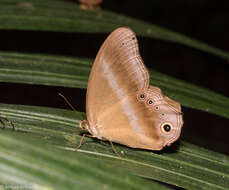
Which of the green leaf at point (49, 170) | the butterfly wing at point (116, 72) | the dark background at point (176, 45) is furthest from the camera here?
the dark background at point (176, 45)

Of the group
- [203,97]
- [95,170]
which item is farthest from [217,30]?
[95,170]

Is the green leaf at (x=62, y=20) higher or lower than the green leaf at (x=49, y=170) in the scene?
higher

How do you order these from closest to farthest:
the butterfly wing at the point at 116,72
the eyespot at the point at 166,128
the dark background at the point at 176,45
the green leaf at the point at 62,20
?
the butterfly wing at the point at 116,72 < the eyespot at the point at 166,128 < the green leaf at the point at 62,20 < the dark background at the point at 176,45

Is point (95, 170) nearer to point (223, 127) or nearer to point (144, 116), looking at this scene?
point (144, 116)

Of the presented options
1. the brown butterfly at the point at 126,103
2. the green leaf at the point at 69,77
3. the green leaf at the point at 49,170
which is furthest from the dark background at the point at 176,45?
the green leaf at the point at 49,170

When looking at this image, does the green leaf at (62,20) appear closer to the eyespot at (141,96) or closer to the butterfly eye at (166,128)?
the eyespot at (141,96)

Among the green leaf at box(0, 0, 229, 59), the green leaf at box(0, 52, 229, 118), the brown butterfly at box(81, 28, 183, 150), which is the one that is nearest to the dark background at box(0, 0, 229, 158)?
the green leaf at box(0, 0, 229, 59)

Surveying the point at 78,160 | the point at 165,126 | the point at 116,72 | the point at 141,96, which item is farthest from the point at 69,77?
the point at 78,160

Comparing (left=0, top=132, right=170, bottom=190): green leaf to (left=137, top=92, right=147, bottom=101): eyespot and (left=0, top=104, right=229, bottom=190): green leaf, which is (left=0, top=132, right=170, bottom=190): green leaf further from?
(left=137, top=92, right=147, bottom=101): eyespot
